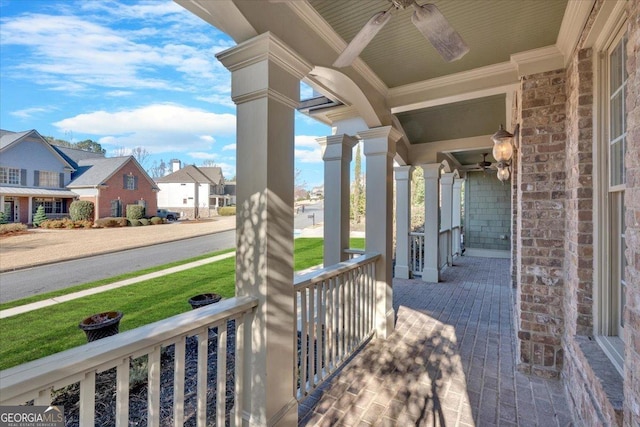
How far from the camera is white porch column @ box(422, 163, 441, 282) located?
6027 mm

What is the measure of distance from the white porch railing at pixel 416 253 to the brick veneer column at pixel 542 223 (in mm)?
3759

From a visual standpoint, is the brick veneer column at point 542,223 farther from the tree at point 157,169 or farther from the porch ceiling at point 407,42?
the tree at point 157,169

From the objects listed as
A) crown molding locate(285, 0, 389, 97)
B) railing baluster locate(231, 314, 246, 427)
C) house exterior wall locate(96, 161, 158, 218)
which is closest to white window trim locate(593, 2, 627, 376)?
crown molding locate(285, 0, 389, 97)

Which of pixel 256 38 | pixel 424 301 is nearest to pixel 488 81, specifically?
pixel 256 38

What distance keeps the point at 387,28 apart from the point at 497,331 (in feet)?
12.4

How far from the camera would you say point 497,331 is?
3.55m

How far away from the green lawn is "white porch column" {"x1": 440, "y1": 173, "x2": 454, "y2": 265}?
429 centimetres

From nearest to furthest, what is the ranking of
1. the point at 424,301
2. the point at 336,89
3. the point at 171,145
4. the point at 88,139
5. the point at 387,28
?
the point at 387,28 → the point at 336,89 → the point at 424,301 → the point at 88,139 → the point at 171,145

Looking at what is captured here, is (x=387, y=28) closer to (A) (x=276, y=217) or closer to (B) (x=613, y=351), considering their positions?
(A) (x=276, y=217)

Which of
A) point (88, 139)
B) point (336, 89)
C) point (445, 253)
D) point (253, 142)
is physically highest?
point (88, 139)

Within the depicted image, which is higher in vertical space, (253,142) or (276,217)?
(253,142)

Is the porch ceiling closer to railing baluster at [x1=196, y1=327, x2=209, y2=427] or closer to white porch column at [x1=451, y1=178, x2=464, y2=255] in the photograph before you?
railing baluster at [x1=196, y1=327, x2=209, y2=427]

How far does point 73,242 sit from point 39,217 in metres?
2.69

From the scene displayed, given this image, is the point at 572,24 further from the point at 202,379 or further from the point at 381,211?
the point at 202,379
